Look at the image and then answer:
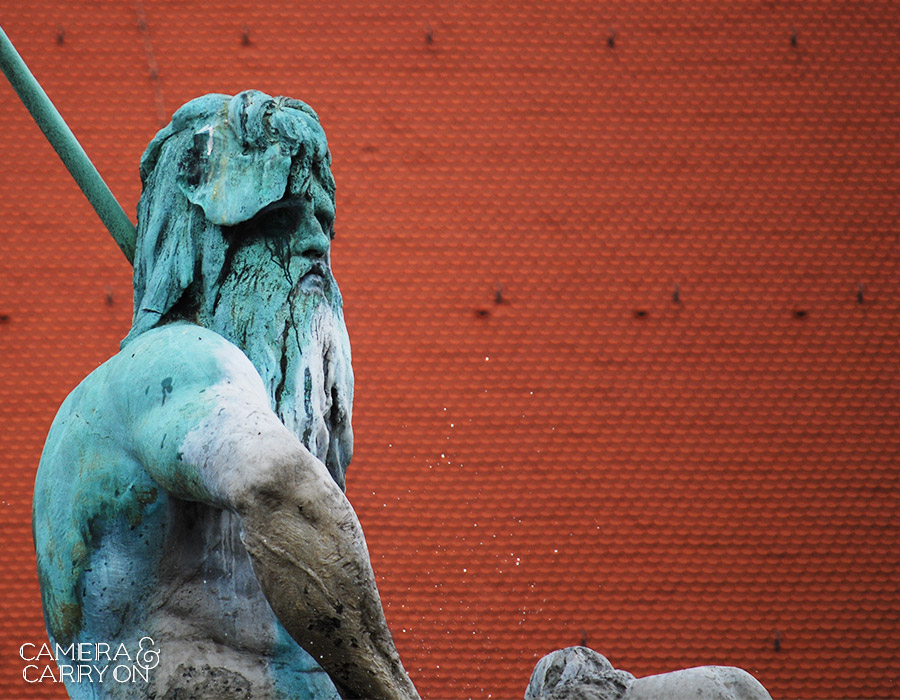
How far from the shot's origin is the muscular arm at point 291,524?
191 centimetres

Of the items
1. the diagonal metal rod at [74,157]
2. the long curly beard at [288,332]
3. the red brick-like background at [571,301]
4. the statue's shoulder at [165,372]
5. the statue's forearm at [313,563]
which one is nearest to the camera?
the statue's forearm at [313,563]

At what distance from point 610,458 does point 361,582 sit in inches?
359

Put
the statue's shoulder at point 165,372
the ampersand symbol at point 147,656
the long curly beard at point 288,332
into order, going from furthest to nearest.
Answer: the long curly beard at point 288,332 < the ampersand symbol at point 147,656 < the statue's shoulder at point 165,372

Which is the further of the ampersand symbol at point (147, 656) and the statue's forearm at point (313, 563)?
the ampersand symbol at point (147, 656)

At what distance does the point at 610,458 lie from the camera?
10969mm

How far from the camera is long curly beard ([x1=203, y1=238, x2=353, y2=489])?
7.64 feet

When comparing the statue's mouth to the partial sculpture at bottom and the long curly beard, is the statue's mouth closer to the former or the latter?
the long curly beard

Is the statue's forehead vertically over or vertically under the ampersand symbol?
over

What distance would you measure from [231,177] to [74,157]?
356 millimetres

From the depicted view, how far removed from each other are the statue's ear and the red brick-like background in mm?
7724

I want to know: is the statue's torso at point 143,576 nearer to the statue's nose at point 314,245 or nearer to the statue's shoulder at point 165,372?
the statue's shoulder at point 165,372

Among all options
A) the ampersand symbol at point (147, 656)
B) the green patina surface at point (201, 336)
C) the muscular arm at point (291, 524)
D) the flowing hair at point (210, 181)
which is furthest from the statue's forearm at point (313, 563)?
the flowing hair at point (210, 181)

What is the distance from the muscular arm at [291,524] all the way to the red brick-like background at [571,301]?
26.2ft

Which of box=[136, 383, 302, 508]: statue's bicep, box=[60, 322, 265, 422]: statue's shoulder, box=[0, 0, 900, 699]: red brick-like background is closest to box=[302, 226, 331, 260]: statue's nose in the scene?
box=[60, 322, 265, 422]: statue's shoulder
